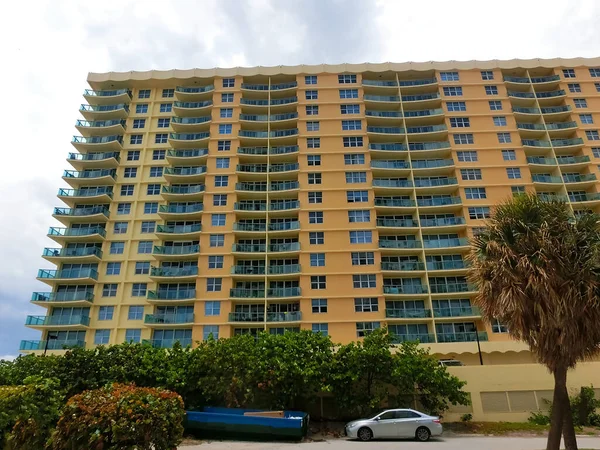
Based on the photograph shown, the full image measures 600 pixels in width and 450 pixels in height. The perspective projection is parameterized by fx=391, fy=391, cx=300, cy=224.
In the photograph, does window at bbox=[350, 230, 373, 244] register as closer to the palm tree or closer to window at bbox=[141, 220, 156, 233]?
window at bbox=[141, 220, 156, 233]

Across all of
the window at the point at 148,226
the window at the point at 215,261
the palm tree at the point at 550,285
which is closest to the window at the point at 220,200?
the window at the point at 215,261

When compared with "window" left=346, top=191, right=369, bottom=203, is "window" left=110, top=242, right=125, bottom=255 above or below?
below

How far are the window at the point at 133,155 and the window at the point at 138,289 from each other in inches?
592

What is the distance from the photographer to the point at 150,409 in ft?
29.4

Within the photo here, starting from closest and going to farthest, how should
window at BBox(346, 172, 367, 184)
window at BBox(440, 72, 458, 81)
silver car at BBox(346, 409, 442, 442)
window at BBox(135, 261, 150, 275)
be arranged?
silver car at BBox(346, 409, 442, 442)
window at BBox(135, 261, 150, 275)
window at BBox(346, 172, 367, 184)
window at BBox(440, 72, 458, 81)

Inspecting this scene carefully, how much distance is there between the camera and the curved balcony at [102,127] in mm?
46094

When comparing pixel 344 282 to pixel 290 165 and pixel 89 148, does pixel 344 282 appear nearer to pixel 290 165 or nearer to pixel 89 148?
pixel 290 165

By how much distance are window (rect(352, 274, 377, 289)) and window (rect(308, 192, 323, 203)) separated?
29.8 ft

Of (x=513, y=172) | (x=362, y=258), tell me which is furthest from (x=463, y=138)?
(x=362, y=258)

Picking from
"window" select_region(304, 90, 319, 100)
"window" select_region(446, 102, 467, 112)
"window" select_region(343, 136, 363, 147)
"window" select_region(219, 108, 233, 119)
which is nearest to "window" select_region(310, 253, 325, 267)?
"window" select_region(343, 136, 363, 147)

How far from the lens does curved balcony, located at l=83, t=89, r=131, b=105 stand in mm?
47234

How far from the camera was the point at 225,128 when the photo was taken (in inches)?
1800

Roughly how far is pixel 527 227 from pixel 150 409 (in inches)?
526

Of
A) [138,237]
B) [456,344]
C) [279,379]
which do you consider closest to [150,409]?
[279,379]
